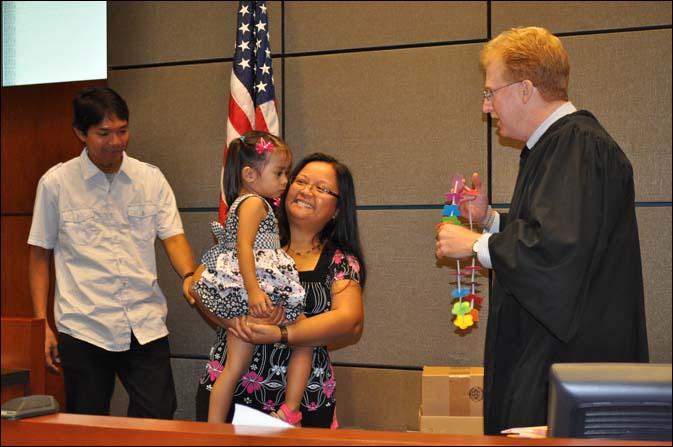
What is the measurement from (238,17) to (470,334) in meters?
1.78

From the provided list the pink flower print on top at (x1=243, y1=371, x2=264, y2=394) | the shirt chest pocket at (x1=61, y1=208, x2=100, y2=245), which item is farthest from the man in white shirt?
the pink flower print on top at (x1=243, y1=371, x2=264, y2=394)

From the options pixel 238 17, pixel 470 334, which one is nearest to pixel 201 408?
pixel 470 334

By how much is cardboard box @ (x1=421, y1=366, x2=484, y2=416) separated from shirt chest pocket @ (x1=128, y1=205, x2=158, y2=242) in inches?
51.3

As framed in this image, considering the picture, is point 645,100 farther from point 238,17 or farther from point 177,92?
point 177,92

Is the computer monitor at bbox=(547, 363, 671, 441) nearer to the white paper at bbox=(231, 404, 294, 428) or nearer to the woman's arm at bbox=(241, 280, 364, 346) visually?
the white paper at bbox=(231, 404, 294, 428)

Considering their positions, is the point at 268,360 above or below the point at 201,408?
above

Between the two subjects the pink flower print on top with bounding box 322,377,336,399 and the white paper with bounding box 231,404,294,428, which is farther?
the pink flower print on top with bounding box 322,377,336,399

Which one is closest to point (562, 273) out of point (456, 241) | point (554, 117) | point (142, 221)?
point (456, 241)

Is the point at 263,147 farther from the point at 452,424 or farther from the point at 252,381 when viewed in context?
the point at 452,424

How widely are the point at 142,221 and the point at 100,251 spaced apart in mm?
218

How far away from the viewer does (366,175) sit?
11.9ft

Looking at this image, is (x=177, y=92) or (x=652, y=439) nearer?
(x=652, y=439)

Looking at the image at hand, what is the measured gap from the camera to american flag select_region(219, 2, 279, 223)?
355cm

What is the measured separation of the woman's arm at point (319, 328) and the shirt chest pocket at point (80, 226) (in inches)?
42.9
